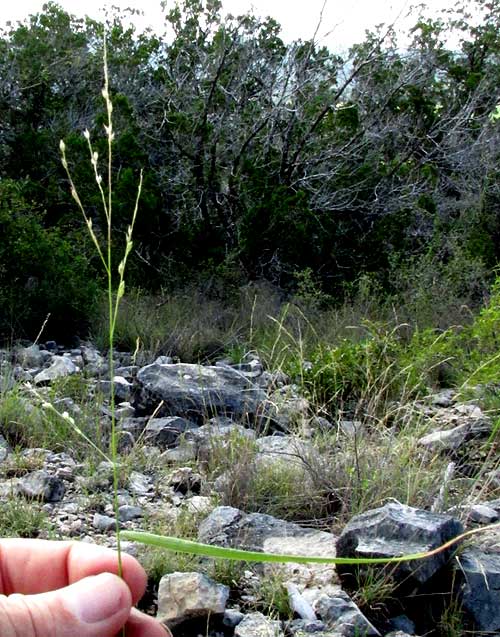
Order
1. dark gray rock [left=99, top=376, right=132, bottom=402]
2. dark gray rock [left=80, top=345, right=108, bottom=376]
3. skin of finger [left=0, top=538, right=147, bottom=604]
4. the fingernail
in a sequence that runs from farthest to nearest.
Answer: dark gray rock [left=80, top=345, right=108, bottom=376] → dark gray rock [left=99, top=376, right=132, bottom=402] → skin of finger [left=0, top=538, right=147, bottom=604] → the fingernail

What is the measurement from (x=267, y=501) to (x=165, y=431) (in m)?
1.26

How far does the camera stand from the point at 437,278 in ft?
26.8

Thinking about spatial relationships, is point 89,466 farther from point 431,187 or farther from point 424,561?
point 431,187

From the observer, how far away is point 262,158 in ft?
30.5

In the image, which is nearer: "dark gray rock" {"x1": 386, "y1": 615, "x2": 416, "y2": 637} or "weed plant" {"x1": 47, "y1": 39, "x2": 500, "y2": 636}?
"weed plant" {"x1": 47, "y1": 39, "x2": 500, "y2": 636}

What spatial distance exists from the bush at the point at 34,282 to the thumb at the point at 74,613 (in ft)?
19.9

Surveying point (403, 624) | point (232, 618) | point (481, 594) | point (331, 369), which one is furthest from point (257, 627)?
point (331, 369)

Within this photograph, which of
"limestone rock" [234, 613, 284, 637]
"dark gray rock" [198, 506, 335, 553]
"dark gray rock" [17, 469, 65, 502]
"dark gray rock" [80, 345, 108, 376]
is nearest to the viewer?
"limestone rock" [234, 613, 284, 637]

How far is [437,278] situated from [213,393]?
378 cm

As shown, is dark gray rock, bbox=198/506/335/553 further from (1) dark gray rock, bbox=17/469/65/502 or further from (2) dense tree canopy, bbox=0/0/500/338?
(2) dense tree canopy, bbox=0/0/500/338

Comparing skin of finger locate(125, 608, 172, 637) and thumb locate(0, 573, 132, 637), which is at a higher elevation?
thumb locate(0, 573, 132, 637)

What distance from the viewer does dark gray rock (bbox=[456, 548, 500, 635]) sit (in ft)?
8.70

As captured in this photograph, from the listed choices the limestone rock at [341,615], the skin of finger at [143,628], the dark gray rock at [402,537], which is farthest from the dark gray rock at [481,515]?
the skin of finger at [143,628]

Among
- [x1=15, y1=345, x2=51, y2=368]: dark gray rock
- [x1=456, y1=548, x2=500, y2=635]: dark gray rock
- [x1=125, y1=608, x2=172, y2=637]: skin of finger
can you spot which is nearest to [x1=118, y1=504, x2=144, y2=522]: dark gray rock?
[x1=456, y1=548, x2=500, y2=635]: dark gray rock
